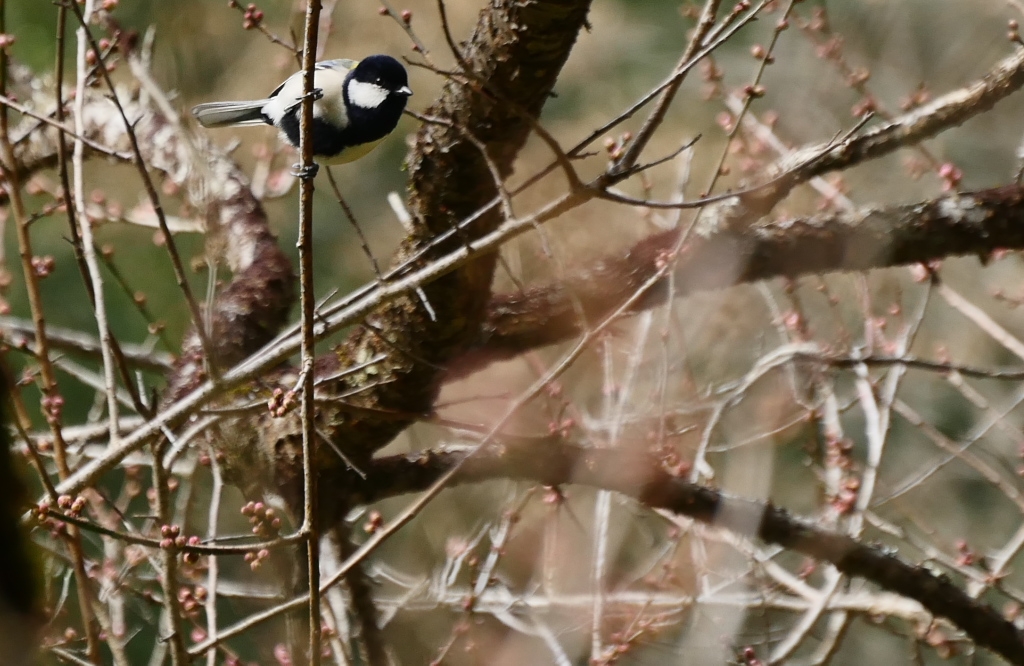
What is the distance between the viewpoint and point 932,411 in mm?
4355

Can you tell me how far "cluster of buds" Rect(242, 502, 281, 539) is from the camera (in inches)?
42.6

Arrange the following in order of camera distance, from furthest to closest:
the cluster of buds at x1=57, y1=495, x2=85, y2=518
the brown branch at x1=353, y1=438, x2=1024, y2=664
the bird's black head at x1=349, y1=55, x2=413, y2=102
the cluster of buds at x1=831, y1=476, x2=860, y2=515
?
the cluster of buds at x1=831, y1=476, x2=860, y2=515
the brown branch at x1=353, y1=438, x2=1024, y2=664
the bird's black head at x1=349, y1=55, x2=413, y2=102
the cluster of buds at x1=57, y1=495, x2=85, y2=518

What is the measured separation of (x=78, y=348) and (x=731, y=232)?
1481mm

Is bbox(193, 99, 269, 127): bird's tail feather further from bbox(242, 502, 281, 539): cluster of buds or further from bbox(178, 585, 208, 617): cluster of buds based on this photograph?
bbox(178, 585, 208, 617): cluster of buds

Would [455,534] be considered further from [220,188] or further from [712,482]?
[220,188]

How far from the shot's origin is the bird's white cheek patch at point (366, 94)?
1.44m

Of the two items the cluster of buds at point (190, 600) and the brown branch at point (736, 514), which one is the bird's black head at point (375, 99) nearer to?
the brown branch at point (736, 514)

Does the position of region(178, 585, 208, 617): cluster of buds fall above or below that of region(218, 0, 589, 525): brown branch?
below

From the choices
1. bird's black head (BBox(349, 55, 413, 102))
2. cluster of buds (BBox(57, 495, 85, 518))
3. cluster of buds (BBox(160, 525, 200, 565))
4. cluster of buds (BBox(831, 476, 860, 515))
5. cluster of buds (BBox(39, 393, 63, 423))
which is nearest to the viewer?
cluster of buds (BBox(160, 525, 200, 565))

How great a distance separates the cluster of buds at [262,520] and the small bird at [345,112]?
0.57m

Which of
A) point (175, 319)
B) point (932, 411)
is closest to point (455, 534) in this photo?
point (175, 319)

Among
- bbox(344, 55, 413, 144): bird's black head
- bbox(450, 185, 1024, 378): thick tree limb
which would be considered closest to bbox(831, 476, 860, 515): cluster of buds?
bbox(450, 185, 1024, 378): thick tree limb

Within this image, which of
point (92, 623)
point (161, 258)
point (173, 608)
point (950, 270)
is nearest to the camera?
point (173, 608)

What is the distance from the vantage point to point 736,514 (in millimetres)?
1574
